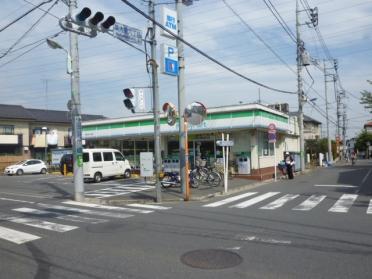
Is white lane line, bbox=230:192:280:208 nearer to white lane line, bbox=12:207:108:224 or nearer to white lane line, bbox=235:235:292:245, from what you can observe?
white lane line, bbox=12:207:108:224

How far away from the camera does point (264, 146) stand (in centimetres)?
2561

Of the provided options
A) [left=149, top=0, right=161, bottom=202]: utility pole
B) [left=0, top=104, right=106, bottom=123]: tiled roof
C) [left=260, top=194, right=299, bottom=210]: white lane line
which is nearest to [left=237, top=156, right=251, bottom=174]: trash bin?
[left=260, top=194, right=299, bottom=210]: white lane line

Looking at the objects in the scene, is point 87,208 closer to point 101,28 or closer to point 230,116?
point 101,28

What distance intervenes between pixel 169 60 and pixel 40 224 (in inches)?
308

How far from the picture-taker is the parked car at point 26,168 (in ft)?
117

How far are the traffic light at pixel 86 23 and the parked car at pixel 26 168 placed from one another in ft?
89.2

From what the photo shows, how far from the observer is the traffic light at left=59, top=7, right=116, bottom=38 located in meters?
11.0

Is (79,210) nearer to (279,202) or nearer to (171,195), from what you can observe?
(171,195)

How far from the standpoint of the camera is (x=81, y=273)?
575 cm

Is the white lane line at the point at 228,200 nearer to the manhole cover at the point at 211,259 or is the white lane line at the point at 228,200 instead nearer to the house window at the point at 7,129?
the manhole cover at the point at 211,259

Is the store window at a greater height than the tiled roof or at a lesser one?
lesser

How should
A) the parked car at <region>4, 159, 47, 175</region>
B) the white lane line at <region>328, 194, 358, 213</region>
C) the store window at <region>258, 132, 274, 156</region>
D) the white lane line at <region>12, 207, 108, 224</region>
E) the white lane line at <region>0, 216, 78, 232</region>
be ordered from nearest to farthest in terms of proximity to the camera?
the white lane line at <region>0, 216, 78, 232</region>
the white lane line at <region>12, 207, 108, 224</region>
the white lane line at <region>328, 194, 358, 213</region>
the store window at <region>258, 132, 274, 156</region>
the parked car at <region>4, 159, 47, 175</region>

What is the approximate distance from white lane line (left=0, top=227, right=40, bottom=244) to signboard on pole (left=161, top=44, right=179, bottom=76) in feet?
26.4

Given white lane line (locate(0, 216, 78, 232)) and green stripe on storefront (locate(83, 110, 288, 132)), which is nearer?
white lane line (locate(0, 216, 78, 232))
